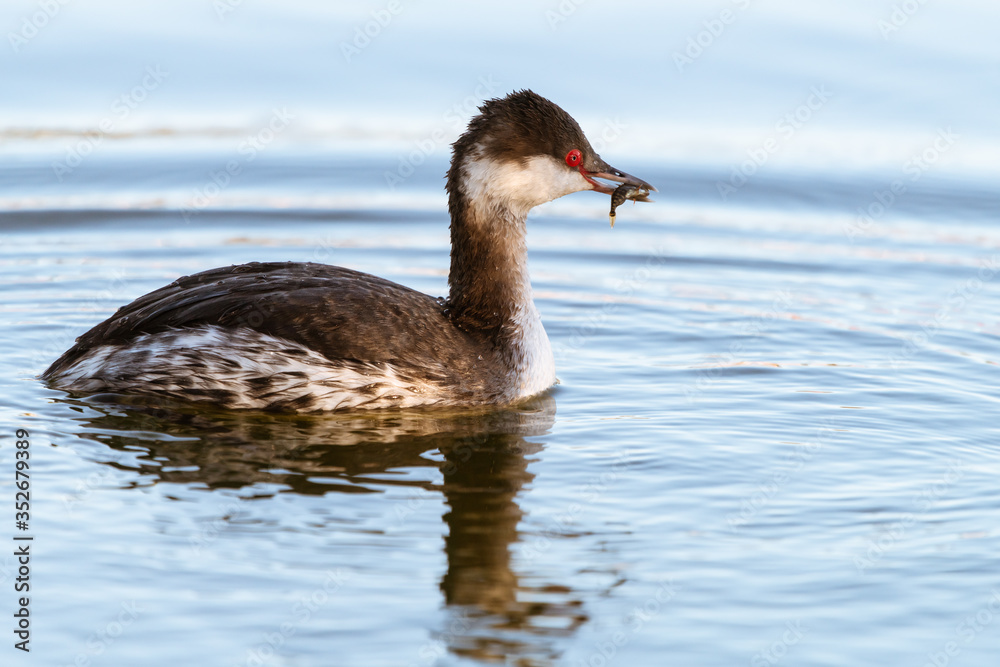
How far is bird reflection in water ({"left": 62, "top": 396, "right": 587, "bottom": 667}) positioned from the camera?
5.66m

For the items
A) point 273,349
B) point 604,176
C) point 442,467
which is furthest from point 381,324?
point 604,176

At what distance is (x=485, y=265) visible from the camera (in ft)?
28.0

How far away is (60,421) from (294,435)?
1342 mm

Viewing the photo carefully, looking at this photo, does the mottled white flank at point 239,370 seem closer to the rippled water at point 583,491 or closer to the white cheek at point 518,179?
the rippled water at point 583,491

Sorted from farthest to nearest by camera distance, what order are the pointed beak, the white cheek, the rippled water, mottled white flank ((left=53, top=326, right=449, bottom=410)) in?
the pointed beak, the white cheek, mottled white flank ((left=53, top=326, right=449, bottom=410)), the rippled water

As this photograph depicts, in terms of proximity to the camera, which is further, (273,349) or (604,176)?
(604,176)

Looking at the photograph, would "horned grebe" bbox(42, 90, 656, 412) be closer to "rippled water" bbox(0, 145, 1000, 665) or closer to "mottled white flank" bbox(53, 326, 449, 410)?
"mottled white flank" bbox(53, 326, 449, 410)

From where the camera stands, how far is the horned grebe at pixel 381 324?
7773mm

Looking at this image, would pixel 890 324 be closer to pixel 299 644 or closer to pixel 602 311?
pixel 602 311

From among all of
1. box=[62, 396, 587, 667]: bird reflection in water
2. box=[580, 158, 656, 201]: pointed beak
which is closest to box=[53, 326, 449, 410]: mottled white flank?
box=[62, 396, 587, 667]: bird reflection in water

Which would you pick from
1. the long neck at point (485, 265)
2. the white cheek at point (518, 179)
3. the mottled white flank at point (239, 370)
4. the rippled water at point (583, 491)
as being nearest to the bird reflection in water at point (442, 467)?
the rippled water at point (583, 491)

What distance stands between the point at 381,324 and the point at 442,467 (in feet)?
3.46

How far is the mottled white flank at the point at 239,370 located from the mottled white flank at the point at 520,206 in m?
0.94

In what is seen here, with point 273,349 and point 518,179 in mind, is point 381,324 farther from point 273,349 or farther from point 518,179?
point 518,179
